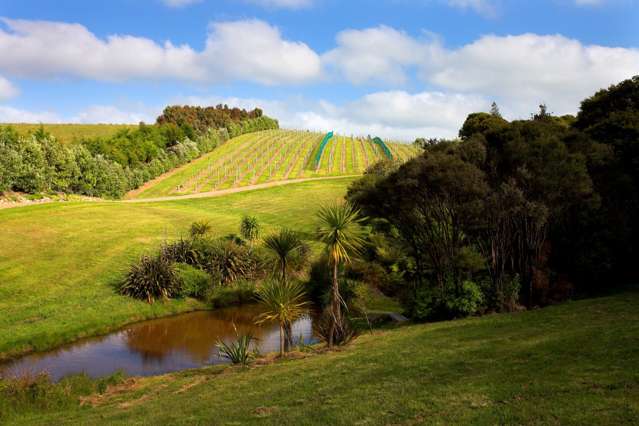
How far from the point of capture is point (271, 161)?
126688mm

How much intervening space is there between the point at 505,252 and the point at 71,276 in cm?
3274

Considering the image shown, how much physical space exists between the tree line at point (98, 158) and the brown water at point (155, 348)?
47005 millimetres

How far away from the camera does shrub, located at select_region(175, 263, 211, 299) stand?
38.7 meters

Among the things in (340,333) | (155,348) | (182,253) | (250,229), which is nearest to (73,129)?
(250,229)

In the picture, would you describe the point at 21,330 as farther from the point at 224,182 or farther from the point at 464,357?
the point at 224,182

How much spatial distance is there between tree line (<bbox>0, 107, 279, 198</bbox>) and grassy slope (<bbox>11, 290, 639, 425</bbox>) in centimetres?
6237

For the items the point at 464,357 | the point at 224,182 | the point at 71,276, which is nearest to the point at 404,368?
the point at 464,357

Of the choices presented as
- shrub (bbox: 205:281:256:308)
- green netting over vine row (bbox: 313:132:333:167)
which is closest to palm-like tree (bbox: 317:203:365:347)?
shrub (bbox: 205:281:256:308)

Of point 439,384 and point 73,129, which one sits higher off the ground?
point 73,129

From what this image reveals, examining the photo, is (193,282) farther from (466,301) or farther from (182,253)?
(466,301)

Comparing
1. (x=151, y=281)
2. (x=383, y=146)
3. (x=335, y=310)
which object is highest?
(x=383, y=146)

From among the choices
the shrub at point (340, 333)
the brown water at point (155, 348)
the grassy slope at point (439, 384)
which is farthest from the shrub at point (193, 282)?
the shrub at point (340, 333)

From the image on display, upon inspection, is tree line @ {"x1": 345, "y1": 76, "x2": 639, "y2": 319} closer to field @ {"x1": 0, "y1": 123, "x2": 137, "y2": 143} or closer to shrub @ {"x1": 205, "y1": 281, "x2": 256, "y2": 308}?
shrub @ {"x1": 205, "y1": 281, "x2": 256, "y2": 308}

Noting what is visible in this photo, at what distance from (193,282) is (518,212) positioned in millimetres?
25779
